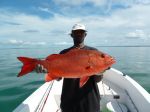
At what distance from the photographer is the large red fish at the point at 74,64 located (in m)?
2.88

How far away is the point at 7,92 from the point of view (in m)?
11.8

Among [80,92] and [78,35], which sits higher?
[78,35]

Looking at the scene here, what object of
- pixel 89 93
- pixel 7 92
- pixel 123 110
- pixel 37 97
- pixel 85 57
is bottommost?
pixel 7 92

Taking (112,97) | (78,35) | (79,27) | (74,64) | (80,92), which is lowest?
(112,97)

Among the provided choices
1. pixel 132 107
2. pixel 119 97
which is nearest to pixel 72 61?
pixel 132 107

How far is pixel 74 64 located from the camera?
295 cm

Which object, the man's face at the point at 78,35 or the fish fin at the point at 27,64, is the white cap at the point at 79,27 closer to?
the man's face at the point at 78,35

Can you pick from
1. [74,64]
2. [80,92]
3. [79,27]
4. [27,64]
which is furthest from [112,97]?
[27,64]

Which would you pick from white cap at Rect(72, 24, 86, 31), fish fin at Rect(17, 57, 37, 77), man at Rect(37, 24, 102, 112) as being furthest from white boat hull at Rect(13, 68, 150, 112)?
white cap at Rect(72, 24, 86, 31)

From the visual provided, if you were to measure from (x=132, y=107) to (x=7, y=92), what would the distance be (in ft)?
24.4

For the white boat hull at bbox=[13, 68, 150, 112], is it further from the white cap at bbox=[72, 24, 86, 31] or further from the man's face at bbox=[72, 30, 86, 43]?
the white cap at bbox=[72, 24, 86, 31]

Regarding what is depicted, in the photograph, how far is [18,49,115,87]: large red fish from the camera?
2885mm

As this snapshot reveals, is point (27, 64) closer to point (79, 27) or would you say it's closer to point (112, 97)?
point (79, 27)

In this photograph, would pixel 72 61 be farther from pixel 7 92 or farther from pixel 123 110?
pixel 7 92
